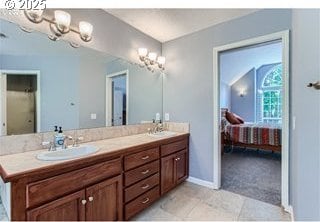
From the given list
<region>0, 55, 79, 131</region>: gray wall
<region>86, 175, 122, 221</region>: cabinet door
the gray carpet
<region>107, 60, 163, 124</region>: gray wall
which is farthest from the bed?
<region>0, 55, 79, 131</region>: gray wall

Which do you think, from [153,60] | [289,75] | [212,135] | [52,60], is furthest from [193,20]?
[52,60]

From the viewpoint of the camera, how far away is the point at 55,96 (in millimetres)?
1804

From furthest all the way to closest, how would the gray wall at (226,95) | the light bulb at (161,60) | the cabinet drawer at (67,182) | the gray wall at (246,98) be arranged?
the gray wall at (246,98) → the gray wall at (226,95) → the light bulb at (161,60) → the cabinet drawer at (67,182)

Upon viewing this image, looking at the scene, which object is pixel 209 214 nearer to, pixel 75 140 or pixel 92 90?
pixel 75 140

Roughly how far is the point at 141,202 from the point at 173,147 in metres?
0.81

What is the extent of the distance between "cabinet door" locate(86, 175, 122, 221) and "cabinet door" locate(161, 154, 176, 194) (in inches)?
27.2

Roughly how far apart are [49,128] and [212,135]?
1.97 metres

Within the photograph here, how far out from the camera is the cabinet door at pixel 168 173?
221 cm

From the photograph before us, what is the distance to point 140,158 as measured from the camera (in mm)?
1867

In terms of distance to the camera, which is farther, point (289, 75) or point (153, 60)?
point (153, 60)

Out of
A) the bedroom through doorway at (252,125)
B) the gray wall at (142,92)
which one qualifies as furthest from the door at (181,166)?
the gray wall at (142,92)

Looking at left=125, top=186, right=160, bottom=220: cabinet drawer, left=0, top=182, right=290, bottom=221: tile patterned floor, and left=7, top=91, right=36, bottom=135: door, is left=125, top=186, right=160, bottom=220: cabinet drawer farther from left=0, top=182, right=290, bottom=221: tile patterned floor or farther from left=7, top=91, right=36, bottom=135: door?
left=7, top=91, right=36, bottom=135: door

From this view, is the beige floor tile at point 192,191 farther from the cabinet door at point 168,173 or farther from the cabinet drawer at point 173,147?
the cabinet drawer at point 173,147

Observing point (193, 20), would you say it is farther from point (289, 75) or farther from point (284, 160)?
point (284, 160)
